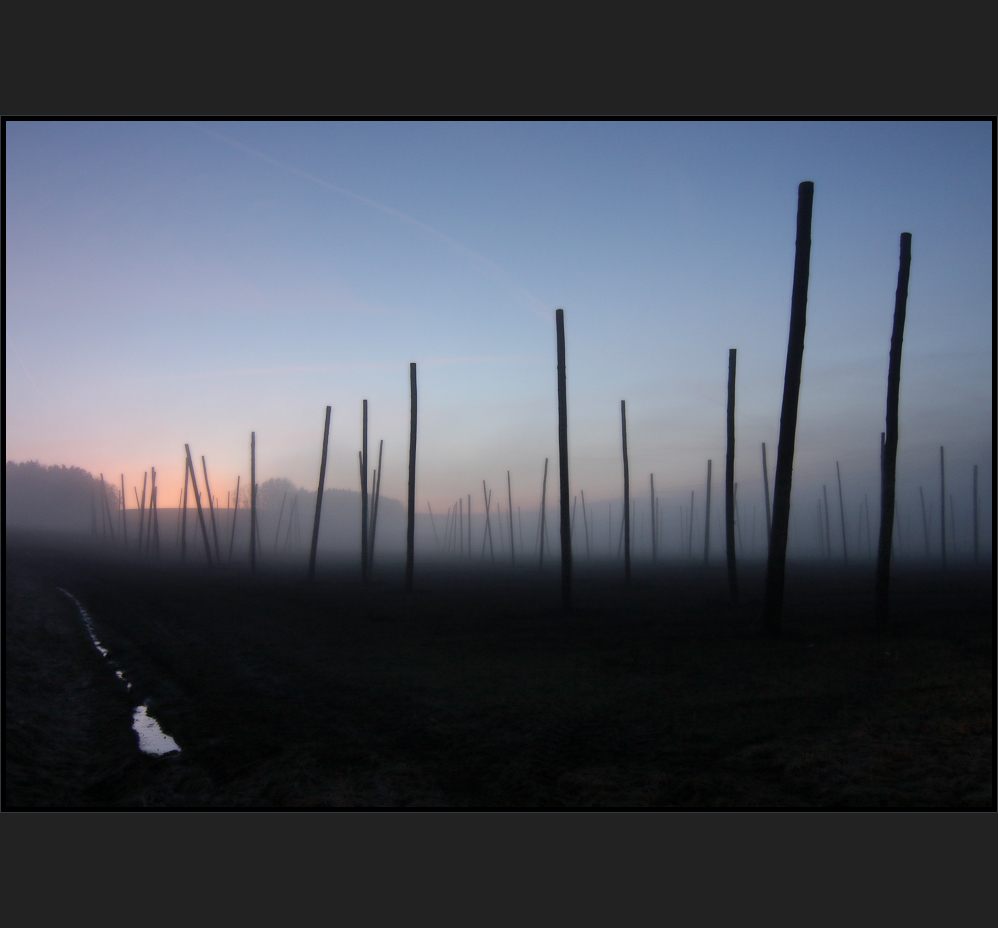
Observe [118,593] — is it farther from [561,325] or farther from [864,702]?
[864,702]

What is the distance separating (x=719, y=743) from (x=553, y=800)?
7.86ft

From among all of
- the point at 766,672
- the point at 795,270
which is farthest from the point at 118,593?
the point at 795,270

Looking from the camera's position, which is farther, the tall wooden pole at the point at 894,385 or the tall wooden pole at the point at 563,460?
the tall wooden pole at the point at 563,460

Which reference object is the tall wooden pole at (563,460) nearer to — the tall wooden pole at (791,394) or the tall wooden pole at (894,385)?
the tall wooden pole at (791,394)

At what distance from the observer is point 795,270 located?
1461 centimetres

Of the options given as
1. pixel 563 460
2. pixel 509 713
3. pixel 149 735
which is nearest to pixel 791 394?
pixel 563 460

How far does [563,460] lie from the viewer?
66.7 feet

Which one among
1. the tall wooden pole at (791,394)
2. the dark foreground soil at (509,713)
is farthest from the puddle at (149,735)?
the tall wooden pole at (791,394)

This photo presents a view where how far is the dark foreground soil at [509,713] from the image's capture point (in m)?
6.10

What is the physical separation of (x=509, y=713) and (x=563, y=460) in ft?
40.3

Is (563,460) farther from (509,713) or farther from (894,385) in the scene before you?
(509,713)

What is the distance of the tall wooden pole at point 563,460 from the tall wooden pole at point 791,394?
6.74 m

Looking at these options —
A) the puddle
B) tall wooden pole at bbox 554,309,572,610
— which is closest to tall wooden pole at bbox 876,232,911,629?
tall wooden pole at bbox 554,309,572,610

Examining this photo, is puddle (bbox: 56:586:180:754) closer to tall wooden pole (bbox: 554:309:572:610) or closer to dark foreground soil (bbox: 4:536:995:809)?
dark foreground soil (bbox: 4:536:995:809)
